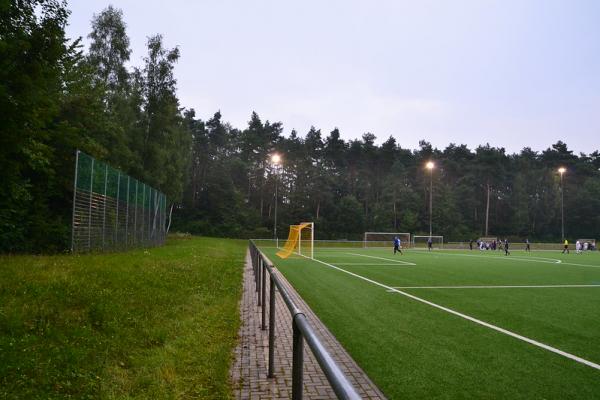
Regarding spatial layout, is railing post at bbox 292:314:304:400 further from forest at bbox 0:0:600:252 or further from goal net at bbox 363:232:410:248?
goal net at bbox 363:232:410:248

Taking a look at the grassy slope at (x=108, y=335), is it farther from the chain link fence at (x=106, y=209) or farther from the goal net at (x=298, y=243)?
the goal net at (x=298, y=243)

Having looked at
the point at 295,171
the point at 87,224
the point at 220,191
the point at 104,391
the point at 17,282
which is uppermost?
the point at 295,171

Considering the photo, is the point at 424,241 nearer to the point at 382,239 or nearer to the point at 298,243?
the point at 382,239

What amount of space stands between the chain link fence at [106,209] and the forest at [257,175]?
94cm

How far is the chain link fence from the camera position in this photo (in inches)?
575

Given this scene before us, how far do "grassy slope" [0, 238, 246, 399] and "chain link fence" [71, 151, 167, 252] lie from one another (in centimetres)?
527

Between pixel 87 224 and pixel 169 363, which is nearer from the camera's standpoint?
pixel 169 363

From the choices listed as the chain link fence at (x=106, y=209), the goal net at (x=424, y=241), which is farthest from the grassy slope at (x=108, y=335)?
the goal net at (x=424, y=241)

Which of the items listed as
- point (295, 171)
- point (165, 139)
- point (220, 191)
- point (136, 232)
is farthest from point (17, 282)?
point (295, 171)

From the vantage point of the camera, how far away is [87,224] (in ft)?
49.6

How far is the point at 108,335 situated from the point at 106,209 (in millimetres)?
12585

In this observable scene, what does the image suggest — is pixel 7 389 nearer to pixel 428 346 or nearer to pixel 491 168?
pixel 428 346

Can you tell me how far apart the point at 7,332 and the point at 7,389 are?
1.68 m

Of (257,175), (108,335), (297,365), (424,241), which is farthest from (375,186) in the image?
(297,365)
